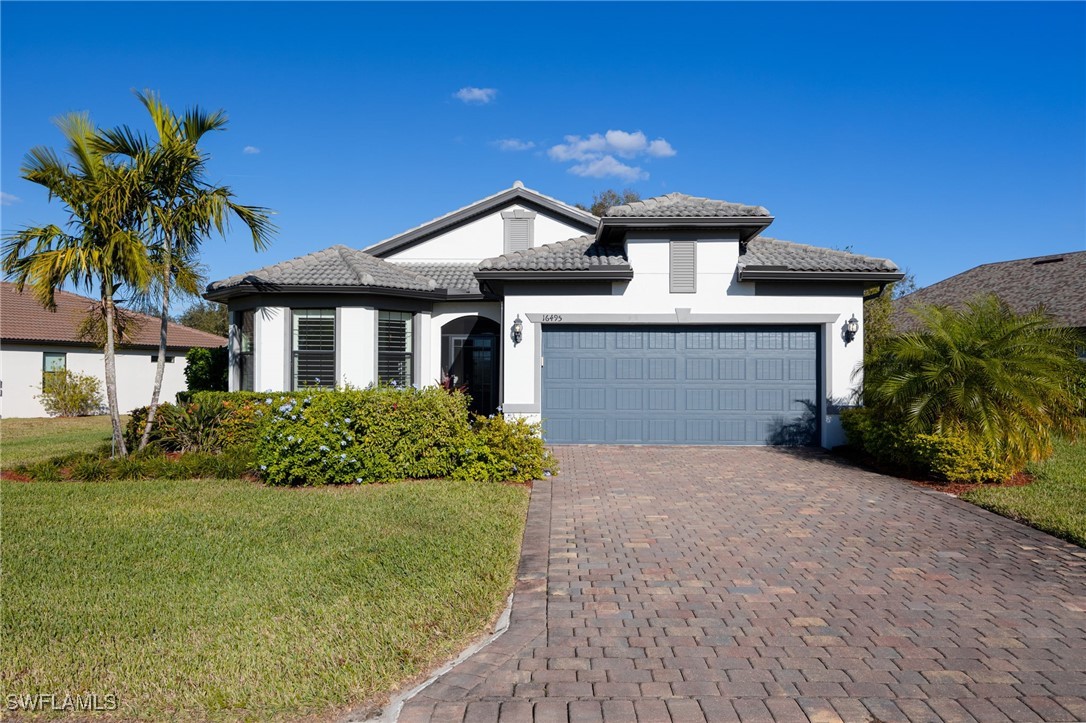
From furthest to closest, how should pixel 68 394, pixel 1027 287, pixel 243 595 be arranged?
1. pixel 1027 287
2. pixel 68 394
3. pixel 243 595

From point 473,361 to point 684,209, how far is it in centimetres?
624

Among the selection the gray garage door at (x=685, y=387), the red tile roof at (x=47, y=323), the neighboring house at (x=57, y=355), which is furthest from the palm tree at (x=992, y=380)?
the neighboring house at (x=57, y=355)

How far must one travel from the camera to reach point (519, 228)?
61.8 feet

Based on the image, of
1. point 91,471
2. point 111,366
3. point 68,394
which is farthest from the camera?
point 68,394

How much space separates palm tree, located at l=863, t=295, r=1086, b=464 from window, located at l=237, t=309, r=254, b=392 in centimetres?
1240

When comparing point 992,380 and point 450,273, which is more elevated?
point 450,273

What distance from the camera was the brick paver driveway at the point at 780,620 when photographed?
3.68 metres

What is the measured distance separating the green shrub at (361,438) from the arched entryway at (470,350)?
5.97 metres

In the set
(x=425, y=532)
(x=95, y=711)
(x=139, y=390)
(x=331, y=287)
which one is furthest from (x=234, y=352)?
(x=139, y=390)

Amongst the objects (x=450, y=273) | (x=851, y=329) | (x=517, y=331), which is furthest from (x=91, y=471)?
(x=851, y=329)

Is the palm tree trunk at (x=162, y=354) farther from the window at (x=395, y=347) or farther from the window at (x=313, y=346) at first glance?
the window at (x=395, y=347)

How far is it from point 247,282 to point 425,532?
9.08 m

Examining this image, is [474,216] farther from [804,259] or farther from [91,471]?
[91,471]

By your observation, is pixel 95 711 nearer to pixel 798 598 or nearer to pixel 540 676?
pixel 540 676
